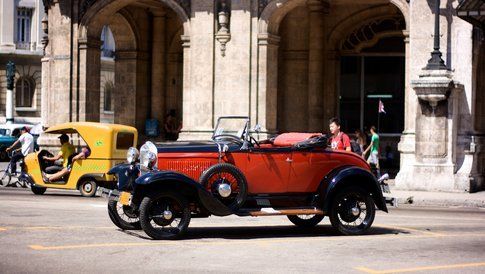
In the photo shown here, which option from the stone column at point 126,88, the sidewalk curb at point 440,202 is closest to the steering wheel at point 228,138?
the sidewalk curb at point 440,202

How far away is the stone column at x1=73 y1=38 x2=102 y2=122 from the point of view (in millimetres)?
32750

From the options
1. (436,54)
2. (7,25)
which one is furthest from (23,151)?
(7,25)

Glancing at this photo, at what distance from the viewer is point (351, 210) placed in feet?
47.0

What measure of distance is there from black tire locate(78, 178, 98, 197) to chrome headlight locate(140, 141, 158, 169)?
33.1 ft

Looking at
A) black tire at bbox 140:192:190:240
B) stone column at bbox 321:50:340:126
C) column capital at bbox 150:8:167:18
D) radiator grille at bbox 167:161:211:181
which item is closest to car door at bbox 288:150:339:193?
radiator grille at bbox 167:161:211:181

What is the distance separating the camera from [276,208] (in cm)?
1402

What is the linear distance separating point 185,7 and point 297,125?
6.05 meters

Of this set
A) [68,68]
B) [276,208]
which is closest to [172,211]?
[276,208]

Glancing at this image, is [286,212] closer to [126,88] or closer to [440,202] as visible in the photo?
[440,202]

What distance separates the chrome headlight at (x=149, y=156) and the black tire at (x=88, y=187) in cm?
1010

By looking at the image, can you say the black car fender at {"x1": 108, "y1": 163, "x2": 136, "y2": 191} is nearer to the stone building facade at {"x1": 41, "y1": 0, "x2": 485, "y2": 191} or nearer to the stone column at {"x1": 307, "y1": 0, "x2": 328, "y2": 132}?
the stone building facade at {"x1": 41, "y1": 0, "x2": 485, "y2": 191}

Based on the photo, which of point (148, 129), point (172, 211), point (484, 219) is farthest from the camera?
point (148, 129)

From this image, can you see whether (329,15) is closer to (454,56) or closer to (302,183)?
(454,56)

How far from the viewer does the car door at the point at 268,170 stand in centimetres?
1384
